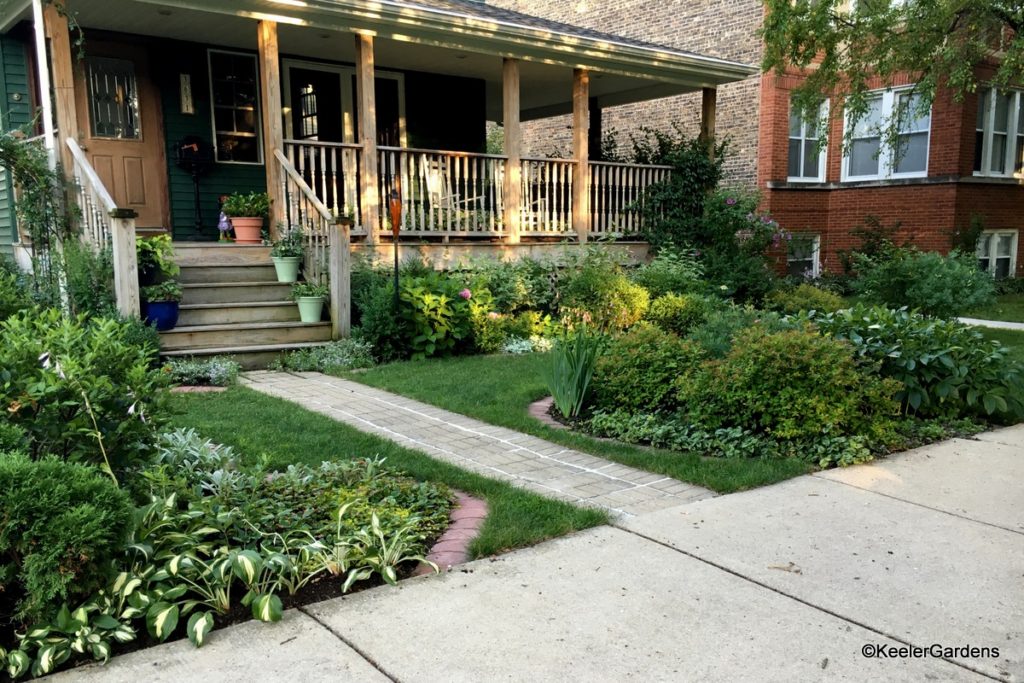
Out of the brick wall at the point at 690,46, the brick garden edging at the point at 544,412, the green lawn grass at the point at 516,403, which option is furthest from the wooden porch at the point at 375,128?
the brick wall at the point at 690,46

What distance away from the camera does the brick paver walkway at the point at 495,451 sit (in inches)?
171

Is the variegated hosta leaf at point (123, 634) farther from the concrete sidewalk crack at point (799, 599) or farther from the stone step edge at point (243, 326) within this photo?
the stone step edge at point (243, 326)

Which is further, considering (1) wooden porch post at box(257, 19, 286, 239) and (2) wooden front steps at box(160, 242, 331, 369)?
(1) wooden porch post at box(257, 19, 286, 239)

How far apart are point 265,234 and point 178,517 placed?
6.92 m

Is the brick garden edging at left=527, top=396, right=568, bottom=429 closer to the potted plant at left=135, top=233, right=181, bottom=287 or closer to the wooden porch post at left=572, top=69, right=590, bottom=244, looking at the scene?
the potted plant at left=135, top=233, right=181, bottom=287

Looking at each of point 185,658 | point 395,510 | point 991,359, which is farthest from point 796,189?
point 185,658

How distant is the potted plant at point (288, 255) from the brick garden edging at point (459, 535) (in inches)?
220

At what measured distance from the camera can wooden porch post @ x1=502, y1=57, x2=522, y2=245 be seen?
36.4 feet

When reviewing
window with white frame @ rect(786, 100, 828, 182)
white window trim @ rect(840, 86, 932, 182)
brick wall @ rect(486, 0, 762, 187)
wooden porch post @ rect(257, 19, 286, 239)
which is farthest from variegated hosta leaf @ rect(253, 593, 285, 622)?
white window trim @ rect(840, 86, 932, 182)

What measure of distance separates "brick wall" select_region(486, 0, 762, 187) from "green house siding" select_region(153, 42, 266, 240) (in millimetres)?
7490

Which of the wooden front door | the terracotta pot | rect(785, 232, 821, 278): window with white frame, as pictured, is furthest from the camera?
rect(785, 232, 821, 278): window with white frame

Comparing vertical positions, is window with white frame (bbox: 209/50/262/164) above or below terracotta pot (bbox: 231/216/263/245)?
above

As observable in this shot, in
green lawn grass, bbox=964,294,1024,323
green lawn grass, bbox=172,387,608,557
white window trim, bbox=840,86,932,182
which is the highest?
white window trim, bbox=840,86,932,182

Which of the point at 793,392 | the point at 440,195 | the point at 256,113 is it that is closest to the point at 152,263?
the point at 440,195
